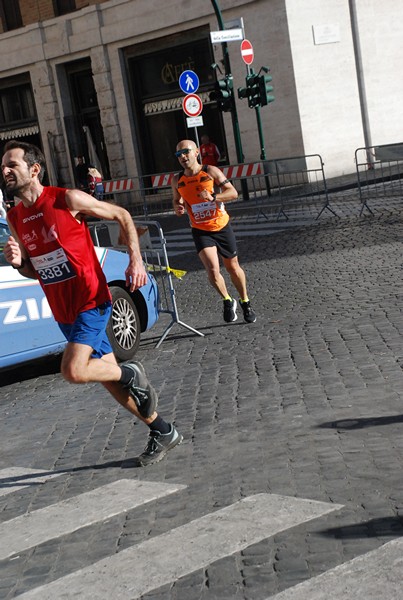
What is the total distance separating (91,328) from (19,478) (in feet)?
3.33

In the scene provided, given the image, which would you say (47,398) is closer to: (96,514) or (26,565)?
(96,514)

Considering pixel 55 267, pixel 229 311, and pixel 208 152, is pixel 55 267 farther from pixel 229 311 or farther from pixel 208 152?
pixel 208 152

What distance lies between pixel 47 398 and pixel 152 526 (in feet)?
12.8

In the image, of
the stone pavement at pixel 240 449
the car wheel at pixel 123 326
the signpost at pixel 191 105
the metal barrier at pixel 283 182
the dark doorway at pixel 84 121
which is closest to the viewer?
the stone pavement at pixel 240 449

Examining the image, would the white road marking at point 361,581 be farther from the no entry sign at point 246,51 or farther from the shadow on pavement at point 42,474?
the no entry sign at point 246,51

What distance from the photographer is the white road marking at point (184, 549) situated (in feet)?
15.4

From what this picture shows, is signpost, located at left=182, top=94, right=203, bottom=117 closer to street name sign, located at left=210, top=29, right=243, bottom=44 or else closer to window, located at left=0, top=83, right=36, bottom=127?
street name sign, located at left=210, top=29, right=243, bottom=44

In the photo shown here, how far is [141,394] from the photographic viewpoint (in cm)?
679

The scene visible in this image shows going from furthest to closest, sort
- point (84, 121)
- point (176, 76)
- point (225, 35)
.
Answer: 1. point (84, 121)
2. point (176, 76)
3. point (225, 35)

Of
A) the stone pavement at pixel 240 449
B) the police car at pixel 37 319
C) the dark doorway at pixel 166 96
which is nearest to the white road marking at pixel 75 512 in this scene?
the stone pavement at pixel 240 449

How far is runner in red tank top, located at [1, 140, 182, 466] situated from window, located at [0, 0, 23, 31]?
3275cm

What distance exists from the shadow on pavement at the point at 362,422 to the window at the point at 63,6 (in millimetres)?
31397

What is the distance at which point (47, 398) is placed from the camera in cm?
923

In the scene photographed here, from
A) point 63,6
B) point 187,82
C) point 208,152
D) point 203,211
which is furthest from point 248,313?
point 63,6
